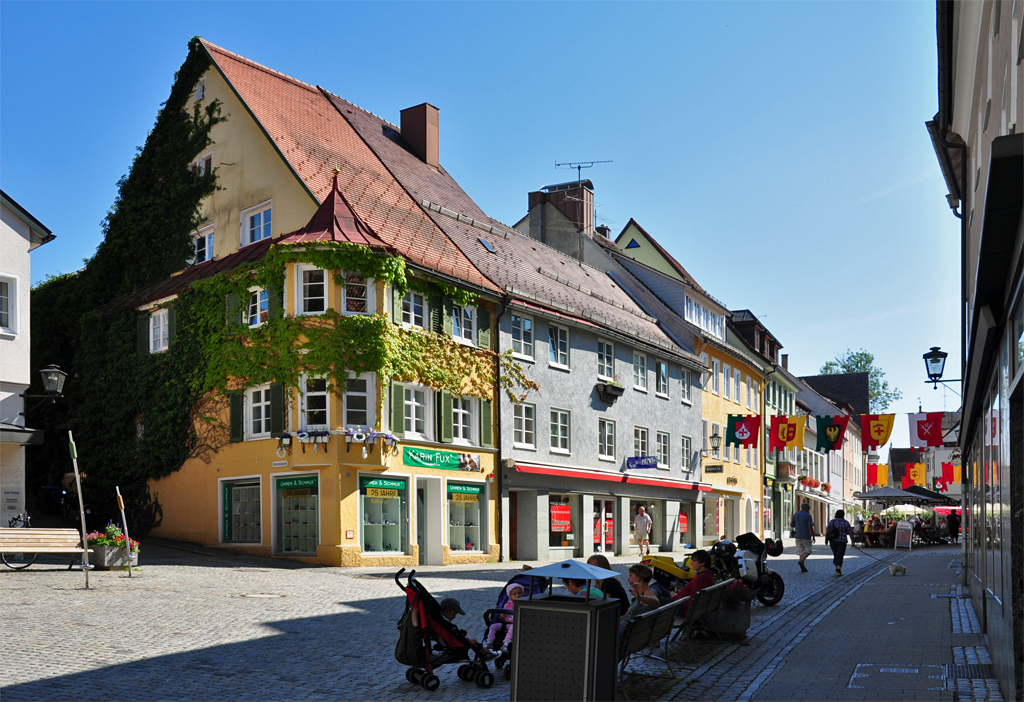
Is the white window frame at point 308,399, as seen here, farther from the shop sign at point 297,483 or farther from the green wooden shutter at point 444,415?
the green wooden shutter at point 444,415

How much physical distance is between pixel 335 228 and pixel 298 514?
7.24 m

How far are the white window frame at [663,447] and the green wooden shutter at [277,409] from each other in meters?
17.5

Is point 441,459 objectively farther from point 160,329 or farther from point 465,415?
point 160,329

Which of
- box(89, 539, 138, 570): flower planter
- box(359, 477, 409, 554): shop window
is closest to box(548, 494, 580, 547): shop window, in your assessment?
box(359, 477, 409, 554): shop window

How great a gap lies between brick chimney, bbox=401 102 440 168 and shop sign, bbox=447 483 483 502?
42.8ft

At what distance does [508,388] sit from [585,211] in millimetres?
16894

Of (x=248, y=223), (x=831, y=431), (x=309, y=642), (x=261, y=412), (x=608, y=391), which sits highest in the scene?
(x=248, y=223)

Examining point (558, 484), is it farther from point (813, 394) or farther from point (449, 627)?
point (813, 394)

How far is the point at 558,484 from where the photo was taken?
105 ft

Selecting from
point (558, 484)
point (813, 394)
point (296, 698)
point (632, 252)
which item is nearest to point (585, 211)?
point (632, 252)

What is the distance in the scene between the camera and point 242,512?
26641mm

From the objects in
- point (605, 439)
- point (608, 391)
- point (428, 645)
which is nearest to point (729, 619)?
point (428, 645)

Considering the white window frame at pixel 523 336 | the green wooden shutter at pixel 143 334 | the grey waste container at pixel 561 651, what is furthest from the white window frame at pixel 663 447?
the grey waste container at pixel 561 651

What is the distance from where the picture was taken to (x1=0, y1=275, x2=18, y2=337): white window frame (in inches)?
955
